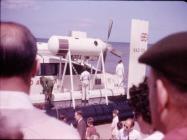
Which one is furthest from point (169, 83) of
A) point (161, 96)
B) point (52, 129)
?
point (52, 129)

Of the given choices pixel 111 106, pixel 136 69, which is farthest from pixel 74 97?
pixel 136 69

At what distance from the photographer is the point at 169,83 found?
1.94 ft

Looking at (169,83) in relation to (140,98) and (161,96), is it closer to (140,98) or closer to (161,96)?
(161,96)

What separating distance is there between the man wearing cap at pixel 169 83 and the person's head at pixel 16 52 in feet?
0.71

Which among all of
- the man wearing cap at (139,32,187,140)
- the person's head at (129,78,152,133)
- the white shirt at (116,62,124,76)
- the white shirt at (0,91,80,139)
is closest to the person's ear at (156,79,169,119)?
the man wearing cap at (139,32,187,140)

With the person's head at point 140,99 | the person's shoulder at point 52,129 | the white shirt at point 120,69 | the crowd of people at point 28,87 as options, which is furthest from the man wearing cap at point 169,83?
the white shirt at point 120,69

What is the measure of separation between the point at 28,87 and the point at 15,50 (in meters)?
0.08

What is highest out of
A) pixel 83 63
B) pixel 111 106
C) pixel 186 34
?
pixel 186 34

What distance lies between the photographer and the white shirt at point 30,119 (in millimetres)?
608

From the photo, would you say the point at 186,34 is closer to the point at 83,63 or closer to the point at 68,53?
the point at 68,53

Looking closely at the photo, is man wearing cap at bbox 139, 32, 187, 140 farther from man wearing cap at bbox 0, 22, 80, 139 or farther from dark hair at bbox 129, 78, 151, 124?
dark hair at bbox 129, 78, 151, 124

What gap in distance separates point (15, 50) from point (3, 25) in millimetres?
59

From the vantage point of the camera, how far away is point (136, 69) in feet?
20.0

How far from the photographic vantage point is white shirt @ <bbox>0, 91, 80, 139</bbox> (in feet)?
2.00
